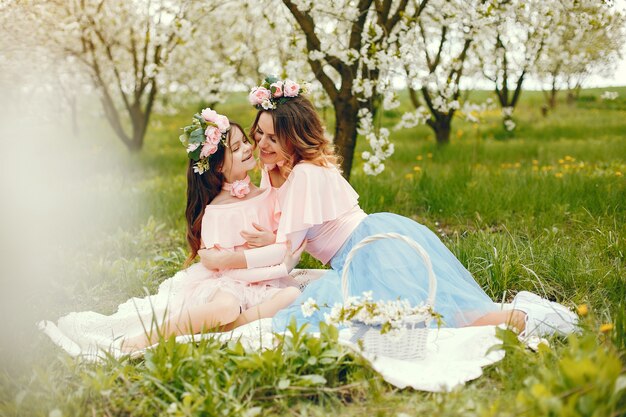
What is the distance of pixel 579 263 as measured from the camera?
3252 millimetres

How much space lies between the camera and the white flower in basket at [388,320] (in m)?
2.32

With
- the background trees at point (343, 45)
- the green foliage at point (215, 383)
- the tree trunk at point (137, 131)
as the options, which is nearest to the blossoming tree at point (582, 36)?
the background trees at point (343, 45)

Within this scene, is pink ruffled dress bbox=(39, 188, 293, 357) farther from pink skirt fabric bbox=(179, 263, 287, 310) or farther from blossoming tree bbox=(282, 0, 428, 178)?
blossoming tree bbox=(282, 0, 428, 178)

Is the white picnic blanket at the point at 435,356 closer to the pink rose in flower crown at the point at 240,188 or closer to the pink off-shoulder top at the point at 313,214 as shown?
the pink off-shoulder top at the point at 313,214

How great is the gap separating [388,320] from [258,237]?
94 cm

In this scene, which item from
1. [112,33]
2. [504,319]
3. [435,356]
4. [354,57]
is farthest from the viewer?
[112,33]

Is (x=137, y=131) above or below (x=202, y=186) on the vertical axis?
above

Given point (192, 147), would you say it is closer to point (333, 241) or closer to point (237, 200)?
point (237, 200)

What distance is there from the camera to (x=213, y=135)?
3.04 metres

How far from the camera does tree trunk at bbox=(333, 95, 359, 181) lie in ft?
15.1

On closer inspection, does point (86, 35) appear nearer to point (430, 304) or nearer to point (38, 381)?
point (38, 381)

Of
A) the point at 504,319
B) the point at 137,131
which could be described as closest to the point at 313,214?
the point at 504,319

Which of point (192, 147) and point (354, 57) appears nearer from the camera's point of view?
point (192, 147)

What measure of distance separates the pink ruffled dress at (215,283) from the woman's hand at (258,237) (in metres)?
0.08
